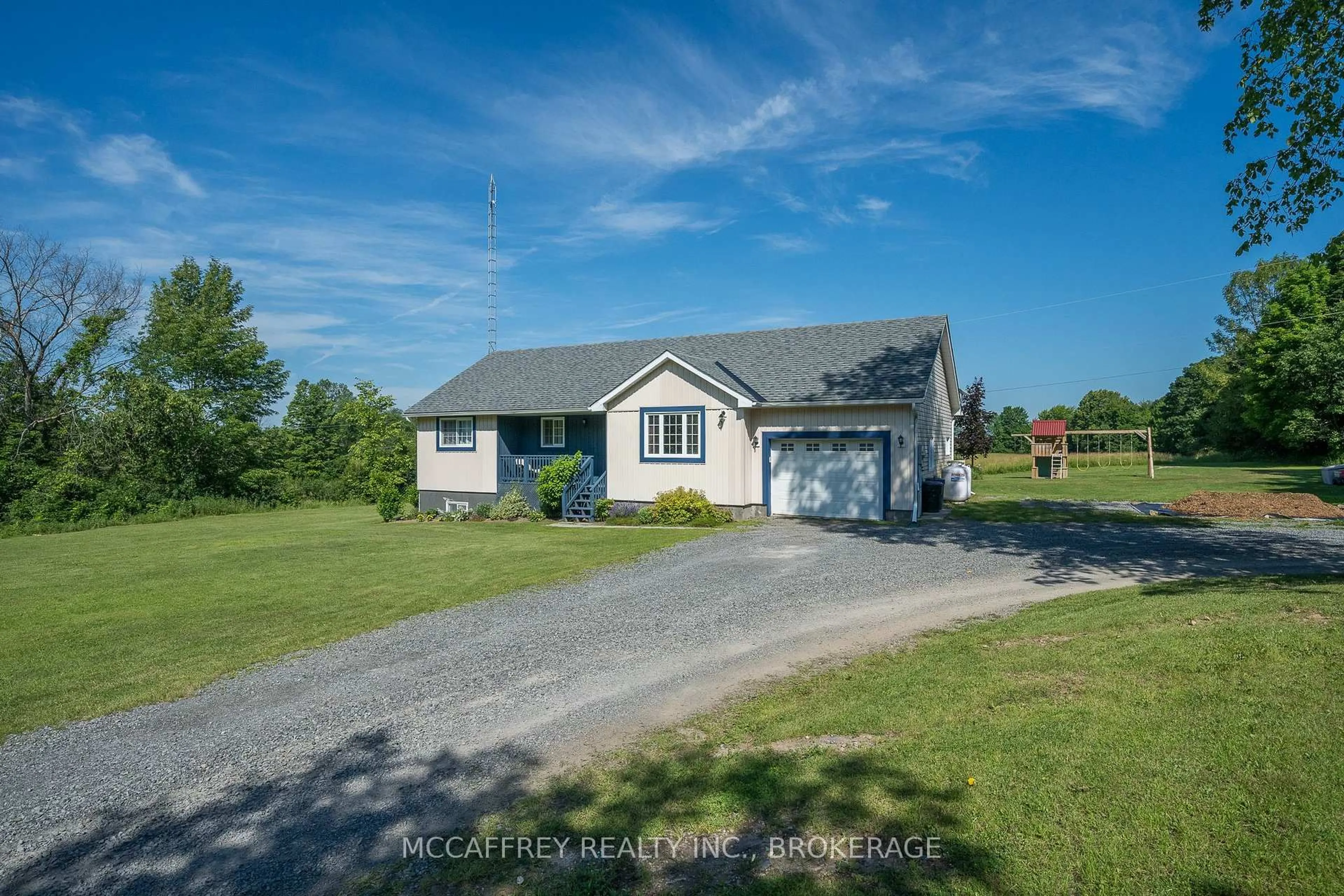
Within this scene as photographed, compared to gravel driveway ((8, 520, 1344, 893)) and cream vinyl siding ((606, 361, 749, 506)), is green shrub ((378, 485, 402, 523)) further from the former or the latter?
gravel driveway ((8, 520, 1344, 893))

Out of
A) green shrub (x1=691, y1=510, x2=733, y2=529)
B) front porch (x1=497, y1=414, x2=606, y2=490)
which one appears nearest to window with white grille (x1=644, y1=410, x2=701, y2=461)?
green shrub (x1=691, y1=510, x2=733, y2=529)

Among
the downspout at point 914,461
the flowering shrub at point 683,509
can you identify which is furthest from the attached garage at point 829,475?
the flowering shrub at point 683,509

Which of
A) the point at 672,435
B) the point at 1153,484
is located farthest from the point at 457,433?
the point at 1153,484

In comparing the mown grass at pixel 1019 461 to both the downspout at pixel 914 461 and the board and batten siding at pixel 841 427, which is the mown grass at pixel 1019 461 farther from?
the board and batten siding at pixel 841 427

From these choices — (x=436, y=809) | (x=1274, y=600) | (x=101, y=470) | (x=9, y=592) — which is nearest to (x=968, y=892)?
(x=436, y=809)

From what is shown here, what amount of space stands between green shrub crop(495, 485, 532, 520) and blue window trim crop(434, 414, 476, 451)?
8.02ft

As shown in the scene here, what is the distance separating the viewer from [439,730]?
215 inches

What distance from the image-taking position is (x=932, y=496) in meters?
19.5

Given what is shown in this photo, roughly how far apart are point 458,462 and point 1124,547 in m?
18.7

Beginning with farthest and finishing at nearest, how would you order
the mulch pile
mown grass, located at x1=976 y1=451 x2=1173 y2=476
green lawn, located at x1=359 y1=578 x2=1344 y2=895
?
mown grass, located at x1=976 y1=451 x2=1173 y2=476 < the mulch pile < green lawn, located at x1=359 y1=578 x2=1344 y2=895

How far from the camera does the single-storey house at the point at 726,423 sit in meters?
18.3

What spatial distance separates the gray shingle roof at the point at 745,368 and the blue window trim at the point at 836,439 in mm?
867

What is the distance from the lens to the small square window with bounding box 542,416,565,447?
22.8 metres

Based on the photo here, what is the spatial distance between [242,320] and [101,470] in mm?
14233
